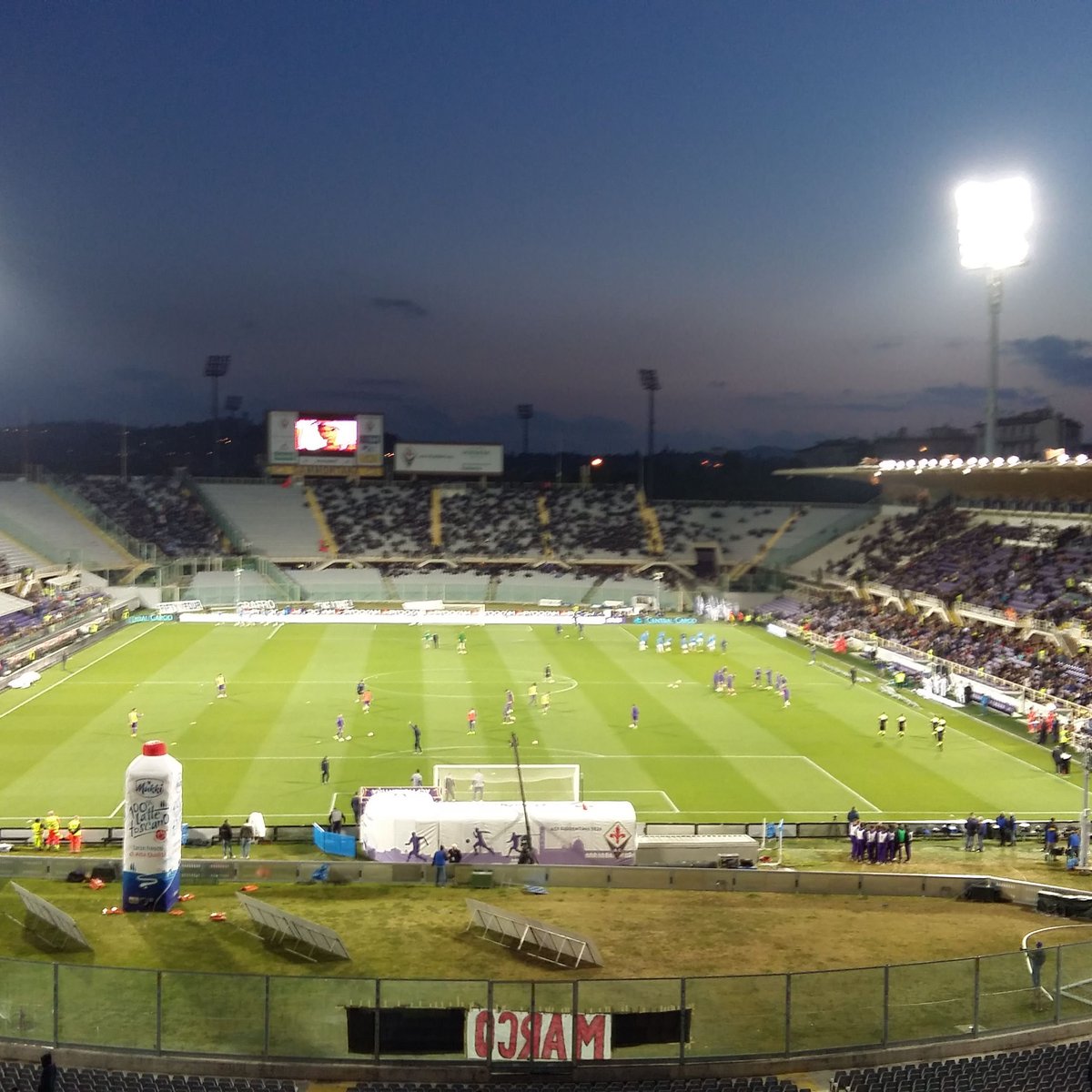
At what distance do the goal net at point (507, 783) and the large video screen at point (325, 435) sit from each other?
58822 mm

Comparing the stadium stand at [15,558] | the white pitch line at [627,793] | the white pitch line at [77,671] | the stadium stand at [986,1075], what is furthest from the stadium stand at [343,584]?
the stadium stand at [986,1075]

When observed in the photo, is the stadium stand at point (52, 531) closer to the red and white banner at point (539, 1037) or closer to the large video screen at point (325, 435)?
the large video screen at point (325, 435)

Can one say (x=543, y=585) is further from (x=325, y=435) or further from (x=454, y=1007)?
(x=454, y=1007)

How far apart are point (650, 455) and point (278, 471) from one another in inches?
1410

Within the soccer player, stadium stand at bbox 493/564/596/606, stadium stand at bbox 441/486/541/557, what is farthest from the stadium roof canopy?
the soccer player

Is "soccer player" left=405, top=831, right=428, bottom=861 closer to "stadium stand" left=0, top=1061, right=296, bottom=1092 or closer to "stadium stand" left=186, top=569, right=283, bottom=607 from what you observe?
"stadium stand" left=0, top=1061, right=296, bottom=1092

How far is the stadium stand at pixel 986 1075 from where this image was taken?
10.5 metres

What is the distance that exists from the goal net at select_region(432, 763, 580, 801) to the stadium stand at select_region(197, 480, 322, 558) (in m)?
52.5

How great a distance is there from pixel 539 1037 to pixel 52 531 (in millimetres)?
62378

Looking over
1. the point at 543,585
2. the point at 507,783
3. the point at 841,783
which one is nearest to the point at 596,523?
the point at 543,585

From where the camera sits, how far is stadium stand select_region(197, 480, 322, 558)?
77062 mm

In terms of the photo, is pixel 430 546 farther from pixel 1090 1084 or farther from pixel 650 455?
pixel 1090 1084

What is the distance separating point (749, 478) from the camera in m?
129

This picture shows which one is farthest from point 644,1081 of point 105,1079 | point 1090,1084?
point 105,1079
